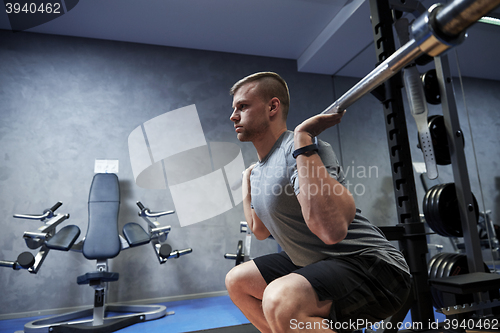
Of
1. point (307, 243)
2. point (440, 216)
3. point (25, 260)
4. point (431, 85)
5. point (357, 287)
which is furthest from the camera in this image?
point (25, 260)

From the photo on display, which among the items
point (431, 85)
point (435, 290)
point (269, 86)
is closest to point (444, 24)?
point (269, 86)

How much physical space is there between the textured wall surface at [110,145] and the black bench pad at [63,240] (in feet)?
2.05

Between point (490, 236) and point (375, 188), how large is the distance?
1460mm

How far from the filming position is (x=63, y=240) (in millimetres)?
2557

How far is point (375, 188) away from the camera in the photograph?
3.64 meters

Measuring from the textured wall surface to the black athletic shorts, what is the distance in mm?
2134

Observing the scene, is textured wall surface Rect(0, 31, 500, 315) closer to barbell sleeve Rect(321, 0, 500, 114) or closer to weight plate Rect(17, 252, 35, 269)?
weight plate Rect(17, 252, 35, 269)

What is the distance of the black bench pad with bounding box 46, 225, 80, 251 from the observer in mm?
2514

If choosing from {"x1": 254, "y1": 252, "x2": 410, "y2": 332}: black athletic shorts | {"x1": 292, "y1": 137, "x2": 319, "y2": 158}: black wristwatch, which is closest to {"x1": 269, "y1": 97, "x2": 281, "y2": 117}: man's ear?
{"x1": 292, "y1": 137, "x2": 319, "y2": 158}: black wristwatch

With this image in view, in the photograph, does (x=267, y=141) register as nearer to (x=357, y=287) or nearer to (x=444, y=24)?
(x=357, y=287)

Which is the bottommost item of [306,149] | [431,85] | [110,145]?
[306,149]

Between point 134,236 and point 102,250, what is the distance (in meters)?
0.26

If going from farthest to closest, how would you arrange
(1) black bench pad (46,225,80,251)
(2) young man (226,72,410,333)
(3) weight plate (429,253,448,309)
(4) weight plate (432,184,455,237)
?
(1) black bench pad (46,225,80,251)
(4) weight plate (432,184,455,237)
(3) weight plate (429,253,448,309)
(2) young man (226,72,410,333)

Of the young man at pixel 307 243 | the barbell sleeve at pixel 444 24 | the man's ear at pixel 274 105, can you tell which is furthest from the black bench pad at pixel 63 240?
the barbell sleeve at pixel 444 24
